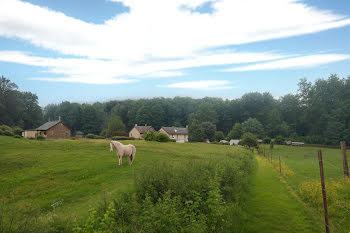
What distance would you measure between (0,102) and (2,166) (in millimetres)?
77397

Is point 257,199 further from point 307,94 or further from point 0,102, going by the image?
point 307,94

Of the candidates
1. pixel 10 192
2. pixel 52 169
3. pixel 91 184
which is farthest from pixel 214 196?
pixel 52 169

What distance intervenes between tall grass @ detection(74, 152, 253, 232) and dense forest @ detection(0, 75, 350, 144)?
81.3 metres

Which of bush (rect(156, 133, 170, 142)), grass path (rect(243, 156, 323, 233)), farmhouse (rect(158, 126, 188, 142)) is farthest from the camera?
farmhouse (rect(158, 126, 188, 142))

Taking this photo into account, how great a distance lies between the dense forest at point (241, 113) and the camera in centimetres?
8556

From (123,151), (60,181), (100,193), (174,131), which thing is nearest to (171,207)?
(100,193)

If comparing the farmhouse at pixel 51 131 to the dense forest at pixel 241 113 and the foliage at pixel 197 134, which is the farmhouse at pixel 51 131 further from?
the foliage at pixel 197 134

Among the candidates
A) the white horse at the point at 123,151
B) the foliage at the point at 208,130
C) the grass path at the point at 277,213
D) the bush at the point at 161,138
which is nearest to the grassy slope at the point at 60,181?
the white horse at the point at 123,151


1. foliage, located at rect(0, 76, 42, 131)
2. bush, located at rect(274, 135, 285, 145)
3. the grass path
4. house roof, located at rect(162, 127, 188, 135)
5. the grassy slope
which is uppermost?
foliage, located at rect(0, 76, 42, 131)

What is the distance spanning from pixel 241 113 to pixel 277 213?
11330 centimetres

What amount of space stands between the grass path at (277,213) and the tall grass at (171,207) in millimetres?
934

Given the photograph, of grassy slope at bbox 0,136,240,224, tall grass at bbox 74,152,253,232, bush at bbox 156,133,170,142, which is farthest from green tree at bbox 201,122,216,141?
tall grass at bbox 74,152,253,232

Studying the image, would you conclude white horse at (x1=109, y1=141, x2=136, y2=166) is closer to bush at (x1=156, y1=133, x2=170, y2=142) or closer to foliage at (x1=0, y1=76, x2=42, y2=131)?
bush at (x1=156, y1=133, x2=170, y2=142)

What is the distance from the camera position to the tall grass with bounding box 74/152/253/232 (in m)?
6.91
